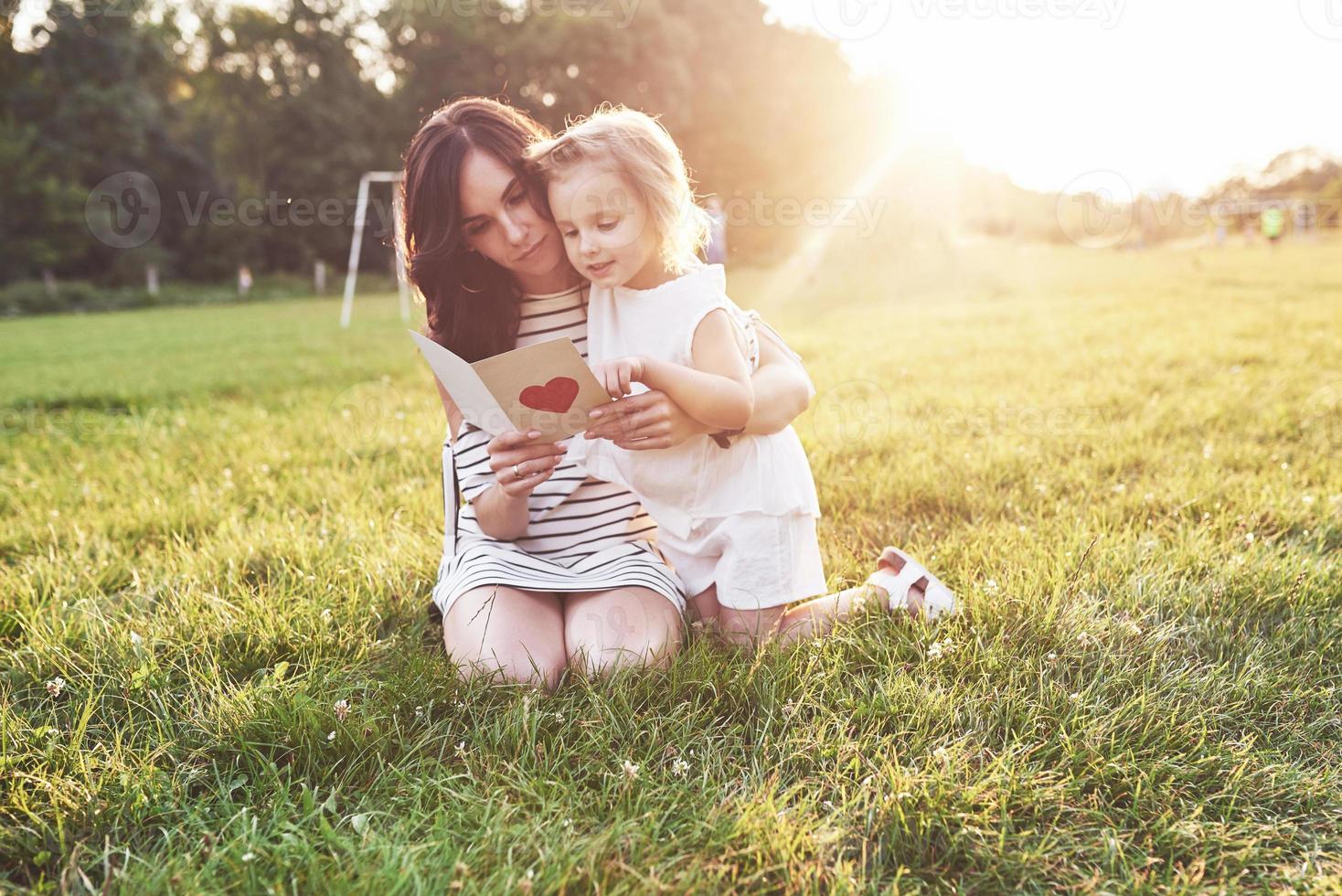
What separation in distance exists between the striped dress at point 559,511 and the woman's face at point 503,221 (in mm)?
176

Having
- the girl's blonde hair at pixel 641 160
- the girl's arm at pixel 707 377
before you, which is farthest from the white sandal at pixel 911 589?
the girl's blonde hair at pixel 641 160

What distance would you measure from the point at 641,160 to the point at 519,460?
2.54ft

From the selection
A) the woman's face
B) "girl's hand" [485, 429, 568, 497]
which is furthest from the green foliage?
"girl's hand" [485, 429, 568, 497]

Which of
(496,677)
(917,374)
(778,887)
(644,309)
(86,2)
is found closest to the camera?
(778,887)

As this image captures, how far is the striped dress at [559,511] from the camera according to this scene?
2.29 meters

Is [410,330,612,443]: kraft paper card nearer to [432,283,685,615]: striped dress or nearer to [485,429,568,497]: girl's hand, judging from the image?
[485,429,568,497]: girl's hand

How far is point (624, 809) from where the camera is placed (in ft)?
5.05

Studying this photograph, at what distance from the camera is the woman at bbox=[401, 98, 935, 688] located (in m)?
2.00

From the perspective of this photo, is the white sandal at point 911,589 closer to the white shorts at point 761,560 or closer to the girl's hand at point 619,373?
the white shorts at point 761,560

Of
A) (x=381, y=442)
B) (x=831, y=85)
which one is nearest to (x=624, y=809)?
(x=381, y=442)

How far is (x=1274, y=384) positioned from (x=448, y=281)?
468 centimetres

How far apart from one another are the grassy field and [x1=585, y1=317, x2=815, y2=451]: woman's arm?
0.51 meters

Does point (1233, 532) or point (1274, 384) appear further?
point (1274, 384)

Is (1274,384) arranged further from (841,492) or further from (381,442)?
(381,442)
